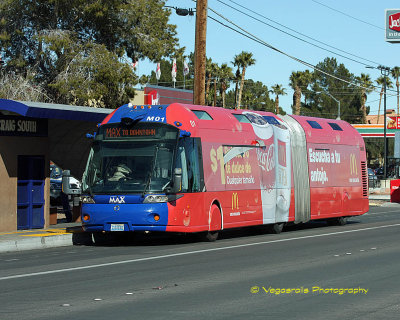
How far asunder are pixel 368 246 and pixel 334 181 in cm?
825

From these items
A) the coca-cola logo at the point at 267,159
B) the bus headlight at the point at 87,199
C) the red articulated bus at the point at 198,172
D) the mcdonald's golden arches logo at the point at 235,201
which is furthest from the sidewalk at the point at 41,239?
the coca-cola logo at the point at 267,159

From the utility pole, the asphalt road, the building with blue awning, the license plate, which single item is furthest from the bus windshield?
the utility pole

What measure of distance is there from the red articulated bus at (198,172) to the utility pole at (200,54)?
10.2 ft

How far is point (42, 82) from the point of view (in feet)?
117

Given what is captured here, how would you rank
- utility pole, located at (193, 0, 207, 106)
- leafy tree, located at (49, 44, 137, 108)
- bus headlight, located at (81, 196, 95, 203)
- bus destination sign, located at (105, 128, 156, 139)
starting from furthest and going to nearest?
leafy tree, located at (49, 44, 137, 108)
utility pole, located at (193, 0, 207, 106)
bus destination sign, located at (105, 128, 156, 139)
bus headlight, located at (81, 196, 95, 203)

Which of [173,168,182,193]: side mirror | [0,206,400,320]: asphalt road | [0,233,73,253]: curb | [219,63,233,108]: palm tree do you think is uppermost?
[219,63,233,108]: palm tree

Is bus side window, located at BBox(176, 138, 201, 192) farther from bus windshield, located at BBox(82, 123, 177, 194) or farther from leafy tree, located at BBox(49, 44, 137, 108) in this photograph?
leafy tree, located at BBox(49, 44, 137, 108)

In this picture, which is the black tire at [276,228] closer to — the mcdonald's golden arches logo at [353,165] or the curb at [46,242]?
the mcdonald's golden arches logo at [353,165]

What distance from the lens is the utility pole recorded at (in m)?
25.4

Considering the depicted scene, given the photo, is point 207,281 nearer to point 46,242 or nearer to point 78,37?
point 46,242

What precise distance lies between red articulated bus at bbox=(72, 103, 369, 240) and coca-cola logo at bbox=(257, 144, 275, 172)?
3 centimetres

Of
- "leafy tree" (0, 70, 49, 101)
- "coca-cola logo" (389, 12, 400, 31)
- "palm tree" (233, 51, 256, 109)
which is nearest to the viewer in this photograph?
"leafy tree" (0, 70, 49, 101)

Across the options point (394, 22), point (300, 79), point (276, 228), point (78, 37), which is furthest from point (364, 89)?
point (276, 228)

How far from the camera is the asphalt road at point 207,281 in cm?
920
